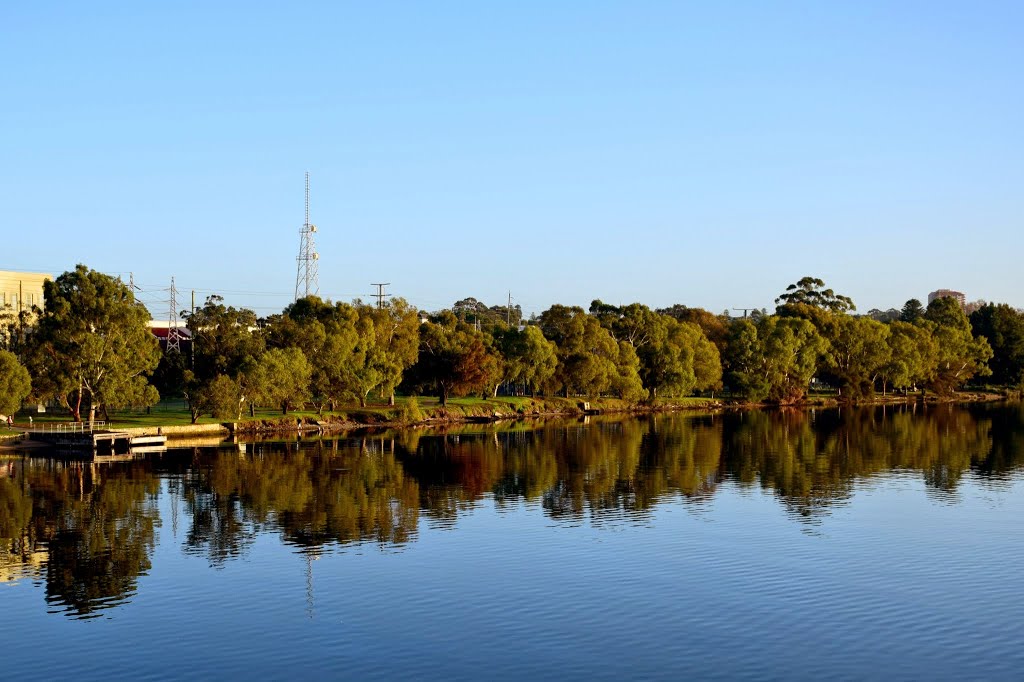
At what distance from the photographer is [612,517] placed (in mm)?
55406

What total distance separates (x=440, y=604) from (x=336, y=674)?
781 centimetres

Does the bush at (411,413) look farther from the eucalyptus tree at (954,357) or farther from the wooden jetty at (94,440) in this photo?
the eucalyptus tree at (954,357)

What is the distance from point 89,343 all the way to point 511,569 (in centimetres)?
6211

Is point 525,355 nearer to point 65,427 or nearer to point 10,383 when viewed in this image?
point 65,427

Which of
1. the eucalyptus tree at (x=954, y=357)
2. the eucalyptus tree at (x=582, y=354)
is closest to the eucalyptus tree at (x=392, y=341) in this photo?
the eucalyptus tree at (x=582, y=354)

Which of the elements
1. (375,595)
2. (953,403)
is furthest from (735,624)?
(953,403)

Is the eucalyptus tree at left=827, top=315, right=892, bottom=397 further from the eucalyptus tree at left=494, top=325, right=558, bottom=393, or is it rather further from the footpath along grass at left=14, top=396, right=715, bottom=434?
the eucalyptus tree at left=494, top=325, right=558, bottom=393

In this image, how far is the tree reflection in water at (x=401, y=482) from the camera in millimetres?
48531

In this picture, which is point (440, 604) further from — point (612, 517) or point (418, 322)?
point (418, 322)

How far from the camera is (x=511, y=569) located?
42875 mm

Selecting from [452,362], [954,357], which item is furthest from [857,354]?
[452,362]

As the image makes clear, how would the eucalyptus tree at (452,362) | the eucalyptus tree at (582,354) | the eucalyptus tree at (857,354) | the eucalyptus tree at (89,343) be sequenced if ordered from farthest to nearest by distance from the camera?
the eucalyptus tree at (857,354)
the eucalyptus tree at (582,354)
the eucalyptus tree at (452,362)
the eucalyptus tree at (89,343)

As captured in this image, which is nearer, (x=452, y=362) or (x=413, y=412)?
(x=413, y=412)

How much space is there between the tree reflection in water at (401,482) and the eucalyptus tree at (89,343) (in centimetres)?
1251
